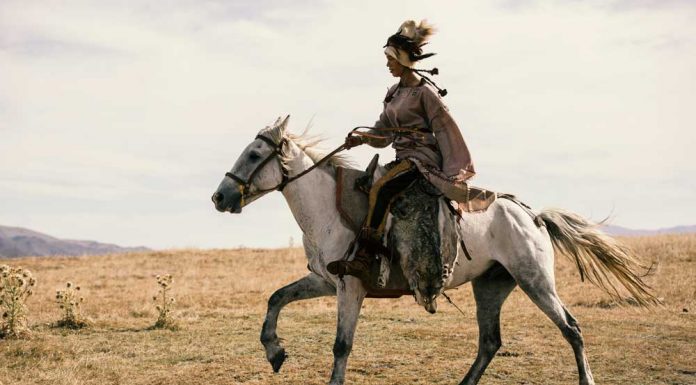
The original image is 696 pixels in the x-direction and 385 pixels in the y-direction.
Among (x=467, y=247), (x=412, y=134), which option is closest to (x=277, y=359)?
(x=467, y=247)

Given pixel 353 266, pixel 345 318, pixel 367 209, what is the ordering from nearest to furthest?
pixel 353 266 → pixel 345 318 → pixel 367 209

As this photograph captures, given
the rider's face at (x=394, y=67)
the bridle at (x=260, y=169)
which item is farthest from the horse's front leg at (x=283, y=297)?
the rider's face at (x=394, y=67)

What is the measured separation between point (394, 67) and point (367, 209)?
149cm

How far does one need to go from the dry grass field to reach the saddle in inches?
80.0

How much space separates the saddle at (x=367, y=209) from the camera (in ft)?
21.7

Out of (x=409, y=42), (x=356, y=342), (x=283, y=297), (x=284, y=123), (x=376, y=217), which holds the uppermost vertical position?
(x=409, y=42)

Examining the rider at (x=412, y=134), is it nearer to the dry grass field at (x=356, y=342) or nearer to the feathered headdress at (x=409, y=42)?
the feathered headdress at (x=409, y=42)

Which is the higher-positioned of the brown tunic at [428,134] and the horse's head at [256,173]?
the brown tunic at [428,134]

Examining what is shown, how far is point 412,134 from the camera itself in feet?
22.7

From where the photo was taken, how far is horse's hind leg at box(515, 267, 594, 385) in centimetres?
698

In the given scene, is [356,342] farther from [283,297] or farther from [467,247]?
[467,247]

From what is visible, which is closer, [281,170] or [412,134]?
[281,170]

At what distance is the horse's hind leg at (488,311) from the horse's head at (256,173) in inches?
102

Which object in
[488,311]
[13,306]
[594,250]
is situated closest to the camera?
[488,311]
